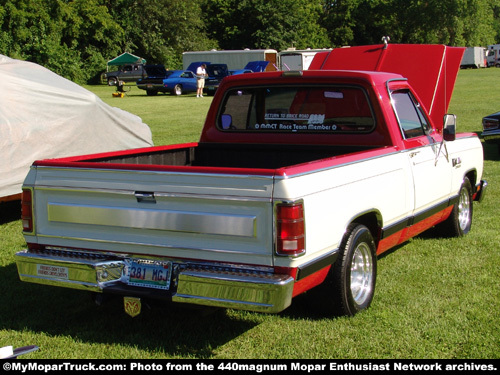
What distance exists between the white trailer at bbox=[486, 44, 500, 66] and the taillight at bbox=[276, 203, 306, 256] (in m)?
85.4

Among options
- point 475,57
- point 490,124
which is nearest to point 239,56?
point 490,124

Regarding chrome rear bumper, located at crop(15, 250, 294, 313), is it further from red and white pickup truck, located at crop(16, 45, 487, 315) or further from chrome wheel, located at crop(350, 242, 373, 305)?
chrome wheel, located at crop(350, 242, 373, 305)

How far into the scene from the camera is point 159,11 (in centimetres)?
5941

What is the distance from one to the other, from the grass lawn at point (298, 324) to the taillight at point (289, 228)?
76cm

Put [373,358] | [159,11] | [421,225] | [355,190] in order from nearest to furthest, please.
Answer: [373,358]
[355,190]
[421,225]
[159,11]

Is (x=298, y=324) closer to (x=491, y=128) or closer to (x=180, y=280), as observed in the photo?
(x=180, y=280)

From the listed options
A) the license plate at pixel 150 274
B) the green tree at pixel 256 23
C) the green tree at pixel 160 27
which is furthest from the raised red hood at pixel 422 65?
the green tree at pixel 256 23

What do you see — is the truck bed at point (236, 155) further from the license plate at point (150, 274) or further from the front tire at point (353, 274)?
the license plate at point (150, 274)

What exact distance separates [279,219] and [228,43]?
223 ft

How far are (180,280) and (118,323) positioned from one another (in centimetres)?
107

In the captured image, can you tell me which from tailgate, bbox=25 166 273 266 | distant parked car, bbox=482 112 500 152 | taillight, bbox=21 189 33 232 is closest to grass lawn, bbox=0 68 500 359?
tailgate, bbox=25 166 273 266

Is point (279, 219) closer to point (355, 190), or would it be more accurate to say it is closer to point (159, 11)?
point (355, 190)

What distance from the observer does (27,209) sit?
4641 mm
